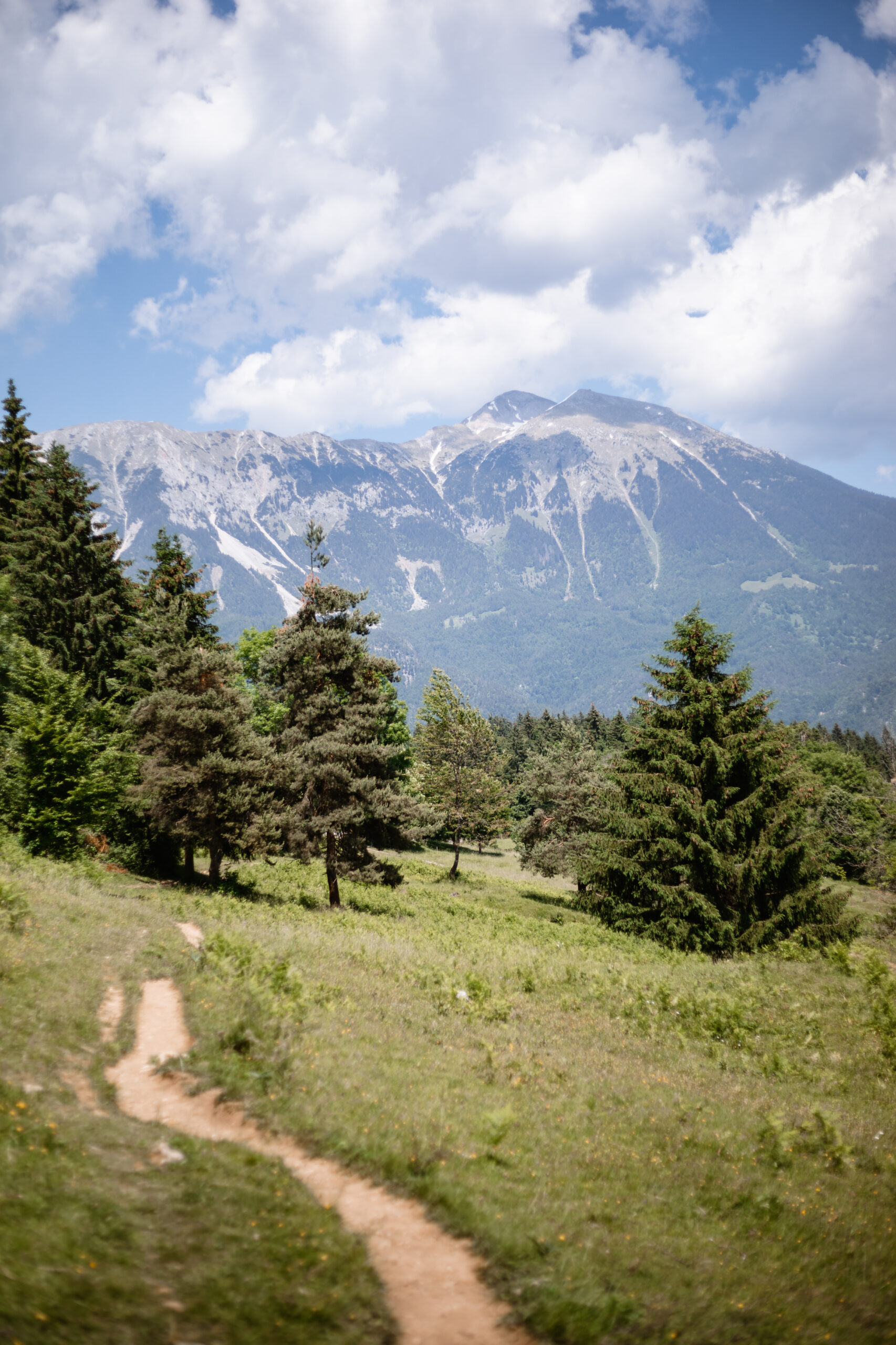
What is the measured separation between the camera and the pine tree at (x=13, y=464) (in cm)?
3678

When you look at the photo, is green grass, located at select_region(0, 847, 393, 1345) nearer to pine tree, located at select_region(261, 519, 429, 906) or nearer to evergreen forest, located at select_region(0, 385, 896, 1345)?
evergreen forest, located at select_region(0, 385, 896, 1345)

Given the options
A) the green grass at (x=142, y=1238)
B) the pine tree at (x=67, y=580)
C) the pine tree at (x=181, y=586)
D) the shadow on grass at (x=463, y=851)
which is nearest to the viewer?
the green grass at (x=142, y=1238)

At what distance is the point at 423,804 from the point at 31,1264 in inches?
853

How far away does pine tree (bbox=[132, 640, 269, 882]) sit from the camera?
2475cm

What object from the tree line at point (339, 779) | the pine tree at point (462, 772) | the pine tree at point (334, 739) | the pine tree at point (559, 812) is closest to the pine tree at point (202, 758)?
the tree line at point (339, 779)

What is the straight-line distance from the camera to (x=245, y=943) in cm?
1600

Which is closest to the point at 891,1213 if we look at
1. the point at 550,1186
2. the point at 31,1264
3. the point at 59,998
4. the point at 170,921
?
the point at 550,1186

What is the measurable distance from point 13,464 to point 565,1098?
139 ft

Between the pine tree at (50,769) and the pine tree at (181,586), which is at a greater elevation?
the pine tree at (181,586)

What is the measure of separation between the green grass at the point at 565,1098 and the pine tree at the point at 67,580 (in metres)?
17.2

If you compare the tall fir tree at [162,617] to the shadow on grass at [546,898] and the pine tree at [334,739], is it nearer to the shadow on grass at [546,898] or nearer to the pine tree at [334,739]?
the pine tree at [334,739]

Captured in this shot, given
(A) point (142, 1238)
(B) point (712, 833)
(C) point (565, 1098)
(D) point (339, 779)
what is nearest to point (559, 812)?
(B) point (712, 833)

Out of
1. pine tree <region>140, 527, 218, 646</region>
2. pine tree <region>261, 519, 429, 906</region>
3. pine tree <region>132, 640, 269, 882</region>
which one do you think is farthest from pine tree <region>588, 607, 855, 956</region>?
pine tree <region>140, 527, 218, 646</region>

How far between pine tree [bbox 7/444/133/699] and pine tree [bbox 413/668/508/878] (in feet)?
71.8
